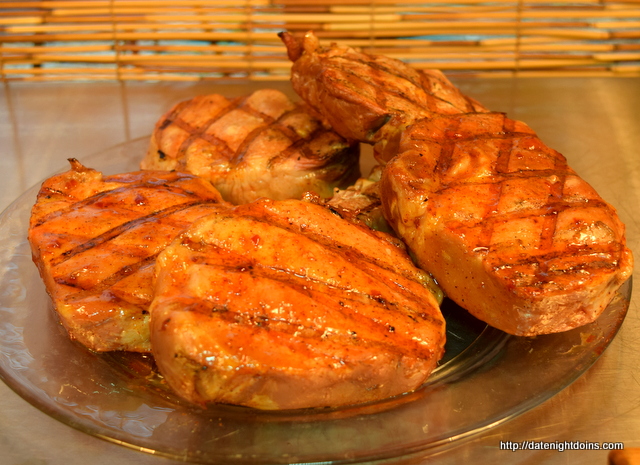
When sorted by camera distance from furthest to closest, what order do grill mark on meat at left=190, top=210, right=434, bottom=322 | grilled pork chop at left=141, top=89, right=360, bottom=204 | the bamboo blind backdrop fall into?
the bamboo blind backdrop, grilled pork chop at left=141, top=89, right=360, bottom=204, grill mark on meat at left=190, top=210, right=434, bottom=322

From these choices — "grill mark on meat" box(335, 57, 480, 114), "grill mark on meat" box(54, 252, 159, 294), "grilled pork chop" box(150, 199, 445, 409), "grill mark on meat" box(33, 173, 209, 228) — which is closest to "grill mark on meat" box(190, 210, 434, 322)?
"grilled pork chop" box(150, 199, 445, 409)

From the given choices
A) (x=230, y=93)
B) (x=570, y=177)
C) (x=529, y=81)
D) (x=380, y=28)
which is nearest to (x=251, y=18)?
(x=230, y=93)

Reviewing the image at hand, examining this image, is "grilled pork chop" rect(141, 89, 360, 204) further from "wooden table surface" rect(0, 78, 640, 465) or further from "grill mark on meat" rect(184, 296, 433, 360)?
"grill mark on meat" rect(184, 296, 433, 360)

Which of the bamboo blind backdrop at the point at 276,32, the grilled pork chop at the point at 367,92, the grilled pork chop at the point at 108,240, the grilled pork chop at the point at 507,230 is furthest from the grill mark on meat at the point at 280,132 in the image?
the bamboo blind backdrop at the point at 276,32

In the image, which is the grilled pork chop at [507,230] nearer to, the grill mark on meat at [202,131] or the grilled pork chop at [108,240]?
the grilled pork chop at [108,240]

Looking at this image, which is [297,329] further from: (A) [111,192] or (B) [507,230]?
(A) [111,192]

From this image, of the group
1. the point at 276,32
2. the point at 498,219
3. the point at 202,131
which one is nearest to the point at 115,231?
the point at 202,131
